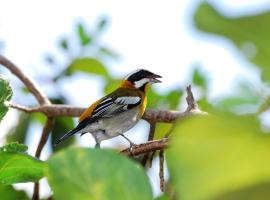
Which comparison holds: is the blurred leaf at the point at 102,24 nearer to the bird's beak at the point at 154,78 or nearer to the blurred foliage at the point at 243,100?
the bird's beak at the point at 154,78

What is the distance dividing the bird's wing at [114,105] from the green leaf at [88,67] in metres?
0.49

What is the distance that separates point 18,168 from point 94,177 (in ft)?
1.77

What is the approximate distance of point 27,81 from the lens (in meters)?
4.04

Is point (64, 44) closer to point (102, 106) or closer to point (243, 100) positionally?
point (102, 106)

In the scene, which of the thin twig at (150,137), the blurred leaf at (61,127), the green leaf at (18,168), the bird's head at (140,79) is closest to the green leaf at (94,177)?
the green leaf at (18,168)

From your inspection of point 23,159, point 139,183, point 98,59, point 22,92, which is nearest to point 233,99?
point 139,183

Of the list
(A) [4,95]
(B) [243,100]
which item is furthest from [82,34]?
(B) [243,100]

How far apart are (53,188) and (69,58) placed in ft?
13.1

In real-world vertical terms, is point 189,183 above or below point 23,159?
above

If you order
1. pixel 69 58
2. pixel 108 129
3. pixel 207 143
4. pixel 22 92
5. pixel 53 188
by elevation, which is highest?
pixel 207 143

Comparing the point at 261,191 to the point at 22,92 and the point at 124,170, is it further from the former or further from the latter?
the point at 22,92

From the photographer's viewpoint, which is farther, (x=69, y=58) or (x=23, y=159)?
(x=69, y=58)

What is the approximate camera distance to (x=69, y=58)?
181 inches

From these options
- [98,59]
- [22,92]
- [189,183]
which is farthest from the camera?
[22,92]
